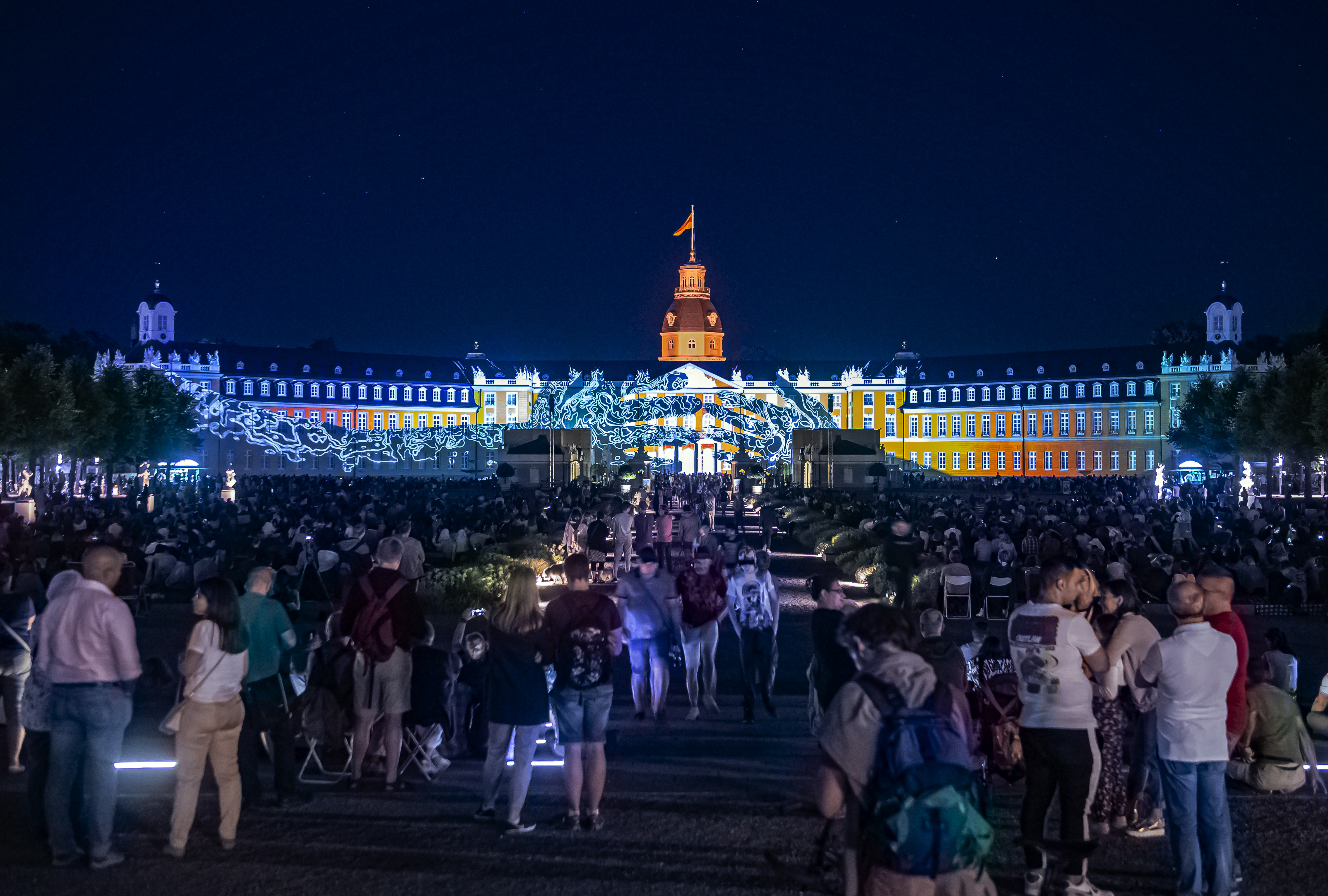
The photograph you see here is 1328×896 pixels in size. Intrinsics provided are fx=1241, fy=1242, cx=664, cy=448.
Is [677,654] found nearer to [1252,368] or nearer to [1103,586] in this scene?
[1103,586]

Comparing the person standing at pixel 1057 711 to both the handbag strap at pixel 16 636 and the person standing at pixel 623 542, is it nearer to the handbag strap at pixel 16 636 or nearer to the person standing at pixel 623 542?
the handbag strap at pixel 16 636

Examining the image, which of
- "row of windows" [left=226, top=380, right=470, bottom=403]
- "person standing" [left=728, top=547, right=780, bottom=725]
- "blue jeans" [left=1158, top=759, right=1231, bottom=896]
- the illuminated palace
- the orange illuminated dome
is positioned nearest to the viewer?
"blue jeans" [left=1158, top=759, right=1231, bottom=896]

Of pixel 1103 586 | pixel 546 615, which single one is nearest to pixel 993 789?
pixel 1103 586

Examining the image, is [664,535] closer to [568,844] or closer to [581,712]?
[581,712]

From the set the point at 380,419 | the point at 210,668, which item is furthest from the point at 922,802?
the point at 380,419

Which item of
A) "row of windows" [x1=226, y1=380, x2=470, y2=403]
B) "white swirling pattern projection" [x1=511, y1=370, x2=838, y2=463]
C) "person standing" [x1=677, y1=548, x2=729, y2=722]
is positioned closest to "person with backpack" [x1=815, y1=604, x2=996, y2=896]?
"person standing" [x1=677, y1=548, x2=729, y2=722]

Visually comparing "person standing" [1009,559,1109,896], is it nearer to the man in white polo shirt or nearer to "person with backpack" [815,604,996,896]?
the man in white polo shirt

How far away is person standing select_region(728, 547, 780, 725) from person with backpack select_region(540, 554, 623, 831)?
10.3 feet

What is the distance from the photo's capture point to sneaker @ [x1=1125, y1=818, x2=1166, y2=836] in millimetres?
7641

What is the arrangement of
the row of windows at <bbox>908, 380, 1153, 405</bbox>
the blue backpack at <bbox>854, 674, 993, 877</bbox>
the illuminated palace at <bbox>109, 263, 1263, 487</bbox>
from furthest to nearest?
the row of windows at <bbox>908, 380, 1153, 405</bbox>
the illuminated palace at <bbox>109, 263, 1263, 487</bbox>
the blue backpack at <bbox>854, 674, 993, 877</bbox>

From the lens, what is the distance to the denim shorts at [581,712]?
296 inches

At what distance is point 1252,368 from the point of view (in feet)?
302

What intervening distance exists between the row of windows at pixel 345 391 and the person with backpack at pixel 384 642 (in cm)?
10818

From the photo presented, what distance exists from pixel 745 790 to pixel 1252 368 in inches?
3711
